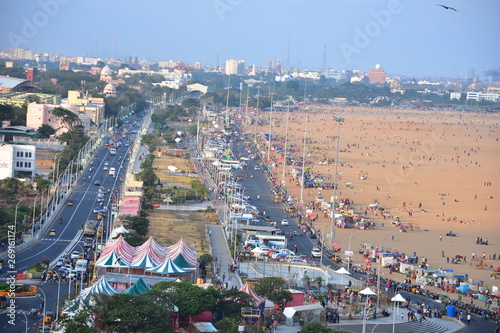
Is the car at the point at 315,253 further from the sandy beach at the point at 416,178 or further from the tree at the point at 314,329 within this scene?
the tree at the point at 314,329


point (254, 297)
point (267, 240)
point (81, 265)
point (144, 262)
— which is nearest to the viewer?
point (254, 297)

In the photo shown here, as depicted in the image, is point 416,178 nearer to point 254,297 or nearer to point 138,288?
point 254,297

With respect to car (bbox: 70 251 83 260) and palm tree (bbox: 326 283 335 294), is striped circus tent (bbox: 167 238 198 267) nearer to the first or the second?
car (bbox: 70 251 83 260)

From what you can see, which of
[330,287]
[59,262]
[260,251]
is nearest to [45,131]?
[260,251]

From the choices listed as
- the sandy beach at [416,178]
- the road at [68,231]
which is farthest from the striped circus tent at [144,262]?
the sandy beach at [416,178]

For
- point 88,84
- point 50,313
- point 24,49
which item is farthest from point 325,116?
point 24,49

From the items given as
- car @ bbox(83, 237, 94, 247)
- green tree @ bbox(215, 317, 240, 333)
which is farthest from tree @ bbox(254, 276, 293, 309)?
car @ bbox(83, 237, 94, 247)
